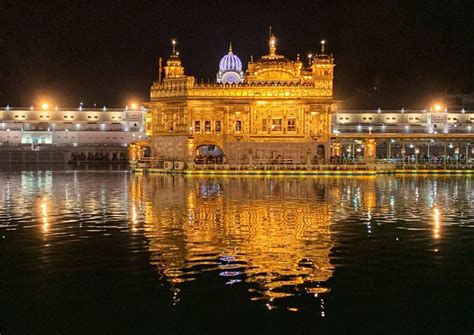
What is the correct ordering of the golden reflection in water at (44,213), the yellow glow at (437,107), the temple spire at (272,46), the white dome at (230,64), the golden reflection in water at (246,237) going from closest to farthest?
the golden reflection in water at (246,237)
the golden reflection in water at (44,213)
the temple spire at (272,46)
the white dome at (230,64)
the yellow glow at (437,107)

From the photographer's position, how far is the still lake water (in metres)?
13.3

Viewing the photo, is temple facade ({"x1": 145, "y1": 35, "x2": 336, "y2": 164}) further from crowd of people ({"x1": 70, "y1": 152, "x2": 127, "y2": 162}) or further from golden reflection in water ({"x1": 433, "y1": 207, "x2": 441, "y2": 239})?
crowd of people ({"x1": 70, "y1": 152, "x2": 127, "y2": 162})

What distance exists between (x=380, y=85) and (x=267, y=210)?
375 feet

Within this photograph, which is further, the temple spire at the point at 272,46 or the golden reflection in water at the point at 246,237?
the temple spire at the point at 272,46

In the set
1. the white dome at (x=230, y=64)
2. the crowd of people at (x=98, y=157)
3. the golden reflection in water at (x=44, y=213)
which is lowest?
the golden reflection in water at (x=44, y=213)

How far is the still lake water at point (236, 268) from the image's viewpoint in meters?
13.3

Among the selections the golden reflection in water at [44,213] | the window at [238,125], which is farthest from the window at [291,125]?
the golden reflection in water at [44,213]

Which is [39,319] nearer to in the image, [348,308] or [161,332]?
[161,332]

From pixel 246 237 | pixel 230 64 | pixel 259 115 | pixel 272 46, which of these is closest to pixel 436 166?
pixel 259 115

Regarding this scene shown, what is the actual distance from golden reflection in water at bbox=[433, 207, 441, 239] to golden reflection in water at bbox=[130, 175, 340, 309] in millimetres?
3817

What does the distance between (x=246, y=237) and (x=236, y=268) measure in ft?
15.9

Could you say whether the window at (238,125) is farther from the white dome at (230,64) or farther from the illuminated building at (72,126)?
the illuminated building at (72,126)

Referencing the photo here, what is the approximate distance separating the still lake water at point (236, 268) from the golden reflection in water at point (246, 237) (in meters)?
0.05

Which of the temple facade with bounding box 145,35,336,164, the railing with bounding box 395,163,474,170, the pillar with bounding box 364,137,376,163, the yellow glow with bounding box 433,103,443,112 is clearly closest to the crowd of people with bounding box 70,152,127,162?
the temple facade with bounding box 145,35,336,164
